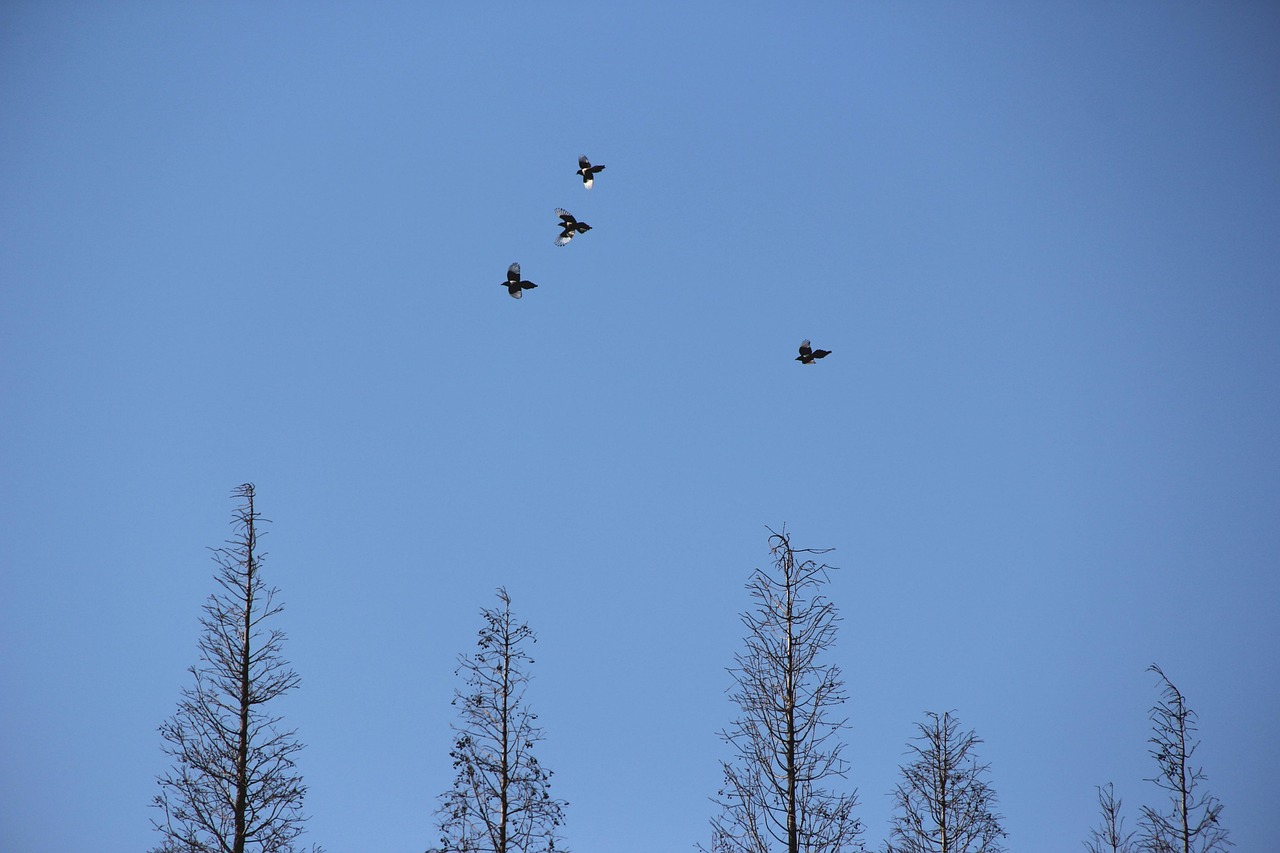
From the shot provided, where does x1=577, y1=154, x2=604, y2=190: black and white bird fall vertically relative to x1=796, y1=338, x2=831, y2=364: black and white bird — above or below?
above

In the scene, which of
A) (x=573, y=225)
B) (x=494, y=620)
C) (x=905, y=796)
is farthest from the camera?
(x=573, y=225)

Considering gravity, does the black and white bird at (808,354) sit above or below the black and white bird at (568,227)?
below

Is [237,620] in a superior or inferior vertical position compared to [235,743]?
superior

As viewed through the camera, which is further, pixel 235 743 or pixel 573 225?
pixel 573 225

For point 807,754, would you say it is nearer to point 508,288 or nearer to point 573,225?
point 508,288

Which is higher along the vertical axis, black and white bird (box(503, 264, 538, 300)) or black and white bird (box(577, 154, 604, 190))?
black and white bird (box(577, 154, 604, 190))

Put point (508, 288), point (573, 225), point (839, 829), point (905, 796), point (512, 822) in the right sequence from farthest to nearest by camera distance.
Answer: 1. point (573, 225)
2. point (508, 288)
3. point (905, 796)
4. point (512, 822)
5. point (839, 829)

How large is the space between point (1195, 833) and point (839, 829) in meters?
9.88

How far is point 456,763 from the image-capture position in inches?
817

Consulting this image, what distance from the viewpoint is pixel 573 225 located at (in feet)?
124

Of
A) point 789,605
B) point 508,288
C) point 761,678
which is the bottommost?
point 761,678

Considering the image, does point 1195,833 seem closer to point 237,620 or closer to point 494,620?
point 494,620

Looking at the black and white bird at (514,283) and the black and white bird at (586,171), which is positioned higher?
the black and white bird at (586,171)

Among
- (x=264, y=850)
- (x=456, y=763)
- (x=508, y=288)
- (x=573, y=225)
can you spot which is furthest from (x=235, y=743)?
(x=573, y=225)
